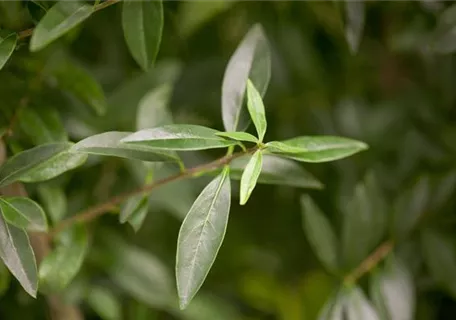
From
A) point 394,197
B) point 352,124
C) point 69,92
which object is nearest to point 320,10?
point 352,124

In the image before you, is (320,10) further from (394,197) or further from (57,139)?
(57,139)

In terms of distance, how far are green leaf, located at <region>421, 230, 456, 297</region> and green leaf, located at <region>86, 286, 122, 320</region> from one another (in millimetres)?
361

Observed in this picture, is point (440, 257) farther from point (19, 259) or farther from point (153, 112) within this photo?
point (19, 259)

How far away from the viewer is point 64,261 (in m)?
0.64

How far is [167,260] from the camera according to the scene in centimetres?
92

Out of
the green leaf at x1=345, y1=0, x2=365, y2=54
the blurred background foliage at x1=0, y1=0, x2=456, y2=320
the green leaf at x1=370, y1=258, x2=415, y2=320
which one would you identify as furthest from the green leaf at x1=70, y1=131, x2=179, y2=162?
the green leaf at x1=370, y1=258, x2=415, y2=320

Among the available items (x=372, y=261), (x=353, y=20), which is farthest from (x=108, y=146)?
(x=372, y=261)

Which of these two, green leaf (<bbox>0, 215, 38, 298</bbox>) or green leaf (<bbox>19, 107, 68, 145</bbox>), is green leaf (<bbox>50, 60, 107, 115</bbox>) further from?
green leaf (<bbox>0, 215, 38, 298</bbox>)

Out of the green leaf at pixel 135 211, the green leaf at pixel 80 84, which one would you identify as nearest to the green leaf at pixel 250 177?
the green leaf at pixel 135 211

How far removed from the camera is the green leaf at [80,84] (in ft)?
2.19

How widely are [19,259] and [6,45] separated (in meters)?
0.16

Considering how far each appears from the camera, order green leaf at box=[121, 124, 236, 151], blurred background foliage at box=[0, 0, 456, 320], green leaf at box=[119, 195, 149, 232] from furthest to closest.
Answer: blurred background foliage at box=[0, 0, 456, 320] → green leaf at box=[119, 195, 149, 232] → green leaf at box=[121, 124, 236, 151]

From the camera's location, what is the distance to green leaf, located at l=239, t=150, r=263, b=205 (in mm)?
492

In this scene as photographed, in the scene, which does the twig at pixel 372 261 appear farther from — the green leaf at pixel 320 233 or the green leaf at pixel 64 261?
the green leaf at pixel 64 261
